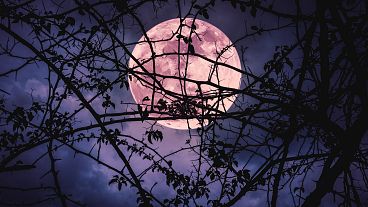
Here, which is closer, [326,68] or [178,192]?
[326,68]

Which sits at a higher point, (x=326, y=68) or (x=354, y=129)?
(x=326, y=68)

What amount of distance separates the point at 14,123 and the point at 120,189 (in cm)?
156

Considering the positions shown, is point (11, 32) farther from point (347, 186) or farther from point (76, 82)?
point (76, 82)

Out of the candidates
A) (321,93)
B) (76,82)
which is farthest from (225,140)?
(76,82)

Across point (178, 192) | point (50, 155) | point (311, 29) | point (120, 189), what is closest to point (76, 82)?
point (120, 189)

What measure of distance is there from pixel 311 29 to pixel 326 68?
28 cm

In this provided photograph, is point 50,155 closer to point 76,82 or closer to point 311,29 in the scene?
point 311,29

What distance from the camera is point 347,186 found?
217cm

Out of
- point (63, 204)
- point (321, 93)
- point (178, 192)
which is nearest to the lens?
point (321, 93)

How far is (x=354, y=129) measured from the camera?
1697 millimetres

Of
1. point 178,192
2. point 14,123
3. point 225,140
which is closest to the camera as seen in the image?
point 225,140

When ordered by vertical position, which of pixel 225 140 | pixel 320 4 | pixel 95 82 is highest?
pixel 95 82

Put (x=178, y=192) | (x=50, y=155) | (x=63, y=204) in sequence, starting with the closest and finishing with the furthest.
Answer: (x=63, y=204), (x=50, y=155), (x=178, y=192)

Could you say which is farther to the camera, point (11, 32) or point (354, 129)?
point (11, 32)
